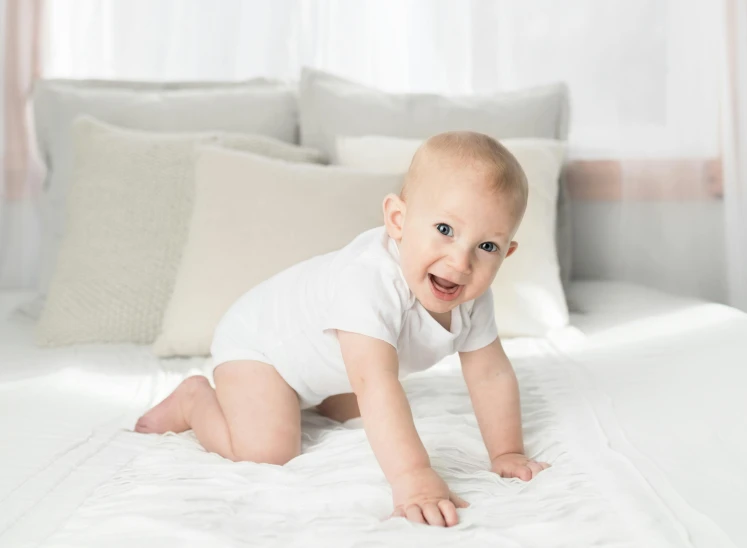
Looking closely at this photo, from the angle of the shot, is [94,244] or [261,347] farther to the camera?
[94,244]

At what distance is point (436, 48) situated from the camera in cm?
227

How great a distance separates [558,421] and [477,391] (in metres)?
0.13

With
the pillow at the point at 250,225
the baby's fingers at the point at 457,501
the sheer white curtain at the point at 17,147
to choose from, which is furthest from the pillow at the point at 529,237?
the sheer white curtain at the point at 17,147

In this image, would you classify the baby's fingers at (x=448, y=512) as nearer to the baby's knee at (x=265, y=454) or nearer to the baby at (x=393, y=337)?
the baby at (x=393, y=337)

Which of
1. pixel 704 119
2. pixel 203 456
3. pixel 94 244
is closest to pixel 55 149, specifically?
pixel 94 244

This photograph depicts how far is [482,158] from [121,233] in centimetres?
97

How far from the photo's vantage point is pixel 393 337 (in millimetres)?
1016

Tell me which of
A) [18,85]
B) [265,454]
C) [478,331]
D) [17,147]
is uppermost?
[18,85]

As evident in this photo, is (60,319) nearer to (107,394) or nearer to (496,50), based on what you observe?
(107,394)

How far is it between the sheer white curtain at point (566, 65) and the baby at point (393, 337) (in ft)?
3.88

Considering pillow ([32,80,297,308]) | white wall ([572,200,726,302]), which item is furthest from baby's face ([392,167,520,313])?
white wall ([572,200,726,302])

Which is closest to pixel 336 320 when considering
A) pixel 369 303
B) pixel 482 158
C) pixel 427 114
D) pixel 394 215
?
pixel 369 303

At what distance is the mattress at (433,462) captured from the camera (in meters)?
0.77

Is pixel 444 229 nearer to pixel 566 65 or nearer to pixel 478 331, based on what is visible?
pixel 478 331
